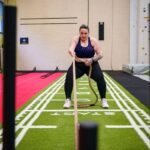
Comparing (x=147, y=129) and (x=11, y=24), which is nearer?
(x=11, y=24)

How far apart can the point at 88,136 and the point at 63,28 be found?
42.6 ft

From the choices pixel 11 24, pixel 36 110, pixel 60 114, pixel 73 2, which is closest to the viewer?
pixel 11 24

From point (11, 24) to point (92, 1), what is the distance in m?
12.9

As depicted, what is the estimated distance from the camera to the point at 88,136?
22.5 inches

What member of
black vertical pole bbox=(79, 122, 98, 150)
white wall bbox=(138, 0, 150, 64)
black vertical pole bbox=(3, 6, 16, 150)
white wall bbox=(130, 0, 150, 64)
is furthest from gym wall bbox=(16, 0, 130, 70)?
black vertical pole bbox=(79, 122, 98, 150)

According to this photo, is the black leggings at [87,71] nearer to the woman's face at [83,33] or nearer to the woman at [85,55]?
the woman at [85,55]

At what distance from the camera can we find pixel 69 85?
4.47 m

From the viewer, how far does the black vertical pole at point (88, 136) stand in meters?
0.57

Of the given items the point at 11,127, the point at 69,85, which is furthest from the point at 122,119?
the point at 11,127

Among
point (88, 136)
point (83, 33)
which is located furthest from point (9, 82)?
point (83, 33)

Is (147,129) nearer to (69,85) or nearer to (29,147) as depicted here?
(29,147)

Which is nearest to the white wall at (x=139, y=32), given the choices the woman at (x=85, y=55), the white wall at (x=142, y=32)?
the white wall at (x=142, y=32)

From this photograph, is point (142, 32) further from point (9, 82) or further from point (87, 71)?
point (9, 82)

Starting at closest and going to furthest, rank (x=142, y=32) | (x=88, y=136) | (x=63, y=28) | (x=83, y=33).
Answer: (x=88, y=136), (x=83, y=33), (x=142, y=32), (x=63, y=28)
